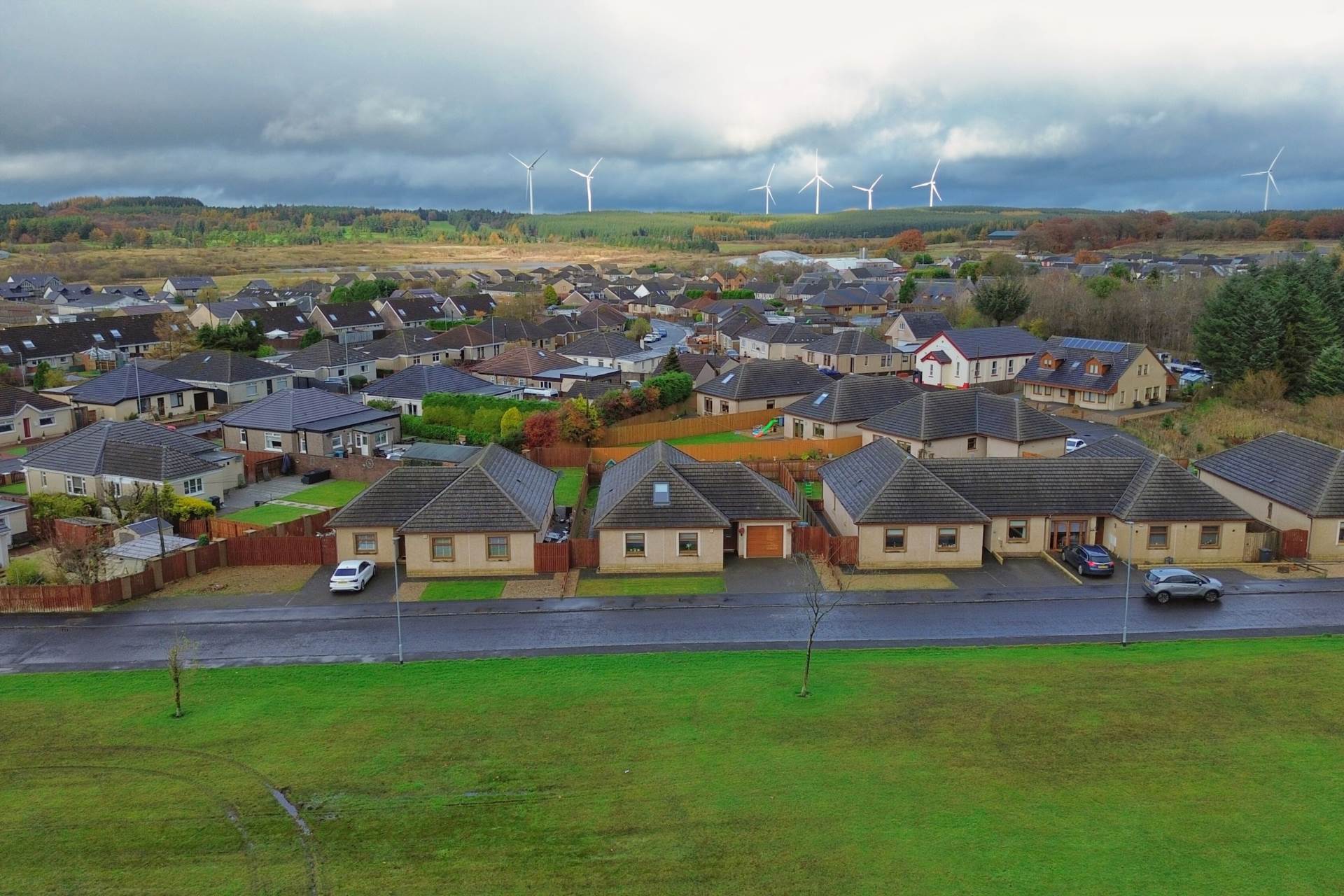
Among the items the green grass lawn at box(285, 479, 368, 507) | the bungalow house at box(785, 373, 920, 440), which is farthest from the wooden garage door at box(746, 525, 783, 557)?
the bungalow house at box(785, 373, 920, 440)

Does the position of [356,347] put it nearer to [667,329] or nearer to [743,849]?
[667,329]

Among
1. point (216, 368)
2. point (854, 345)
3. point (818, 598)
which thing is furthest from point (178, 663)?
point (854, 345)

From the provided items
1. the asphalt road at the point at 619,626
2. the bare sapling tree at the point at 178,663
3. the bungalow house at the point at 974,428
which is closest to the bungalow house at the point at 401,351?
the bungalow house at the point at 974,428

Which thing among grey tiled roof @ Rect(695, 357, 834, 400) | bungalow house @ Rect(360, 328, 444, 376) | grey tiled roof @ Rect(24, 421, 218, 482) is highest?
bungalow house @ Rect(360, 328, 444, 376)

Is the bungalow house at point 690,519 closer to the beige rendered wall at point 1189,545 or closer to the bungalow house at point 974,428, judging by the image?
the beige rendered wall at point 1189,545

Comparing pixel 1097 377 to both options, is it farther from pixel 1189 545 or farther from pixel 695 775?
pixel 695 775

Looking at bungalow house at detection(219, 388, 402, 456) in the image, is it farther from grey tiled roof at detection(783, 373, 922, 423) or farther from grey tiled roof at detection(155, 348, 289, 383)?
grey tiled roof at detection(783, 373, 922, 423)
